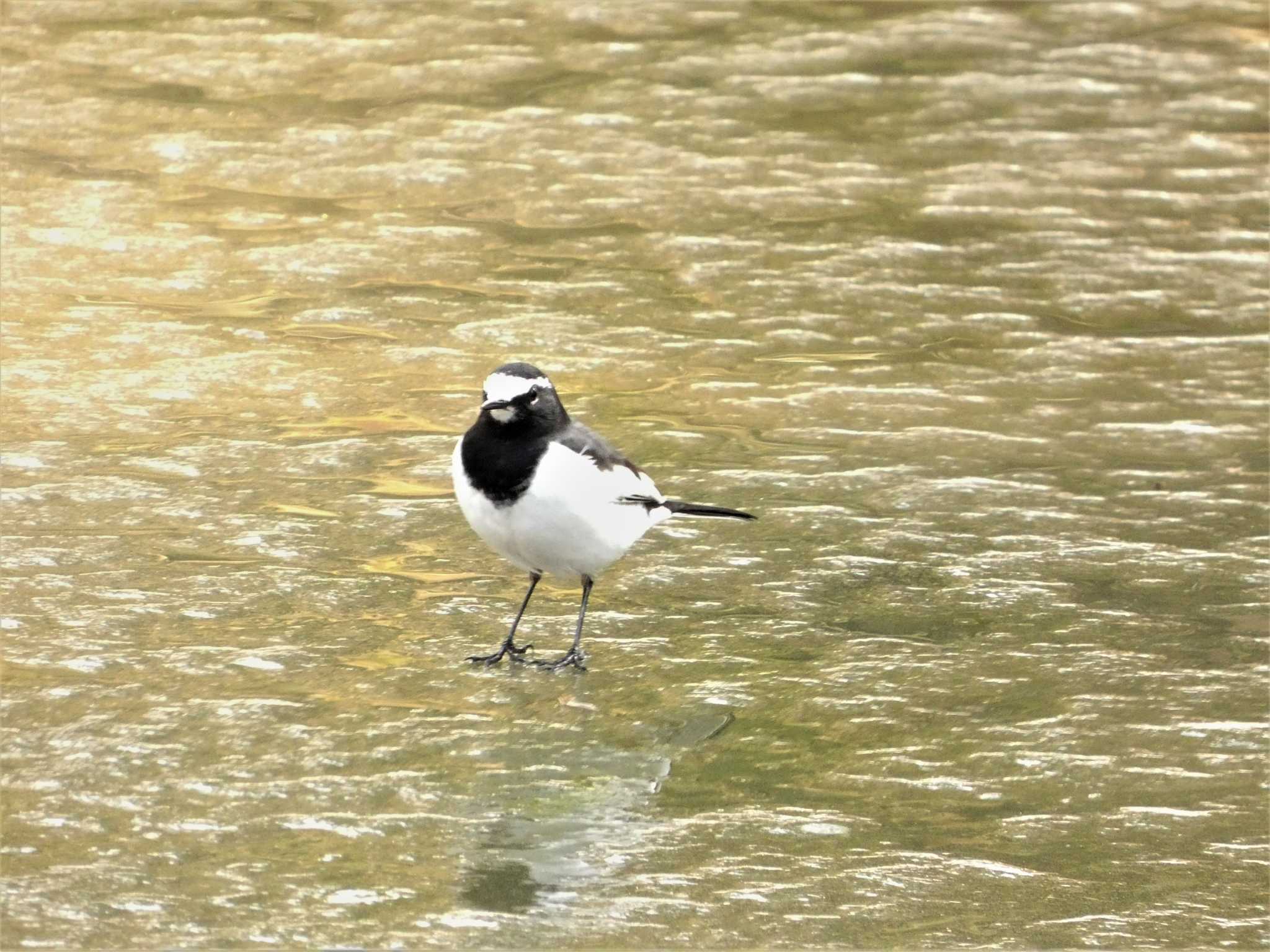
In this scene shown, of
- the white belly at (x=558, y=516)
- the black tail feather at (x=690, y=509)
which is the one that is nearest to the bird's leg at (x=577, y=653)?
the white belly at (x=558, y=516)

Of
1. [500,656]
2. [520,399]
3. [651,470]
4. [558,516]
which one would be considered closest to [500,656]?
[500,656]

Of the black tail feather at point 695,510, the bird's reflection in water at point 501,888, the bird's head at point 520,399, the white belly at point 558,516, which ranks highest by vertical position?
the bird's head at point 520,399

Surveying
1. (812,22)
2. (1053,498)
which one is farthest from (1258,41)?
(1053,498)

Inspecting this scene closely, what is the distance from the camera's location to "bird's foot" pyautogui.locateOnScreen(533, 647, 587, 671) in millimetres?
5398

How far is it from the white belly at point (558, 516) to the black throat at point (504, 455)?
2 cm

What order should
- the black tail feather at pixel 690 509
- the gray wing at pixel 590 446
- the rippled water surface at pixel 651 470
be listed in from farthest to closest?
the black tail feather at pixel 690 509 → the gray wing at pixel 590 446 → the rippled water surface at pixel 651 470

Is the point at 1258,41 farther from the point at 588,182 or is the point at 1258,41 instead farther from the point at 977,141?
the point at 588,182

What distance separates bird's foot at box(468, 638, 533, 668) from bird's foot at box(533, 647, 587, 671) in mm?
71

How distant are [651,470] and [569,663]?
1552mm

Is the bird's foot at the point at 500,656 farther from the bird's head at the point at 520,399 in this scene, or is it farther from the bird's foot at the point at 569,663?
the bird's head at the point at 520,399

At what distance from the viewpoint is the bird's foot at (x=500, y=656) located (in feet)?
17.7

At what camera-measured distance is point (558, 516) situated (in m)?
5.23

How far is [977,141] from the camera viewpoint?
1070 cm

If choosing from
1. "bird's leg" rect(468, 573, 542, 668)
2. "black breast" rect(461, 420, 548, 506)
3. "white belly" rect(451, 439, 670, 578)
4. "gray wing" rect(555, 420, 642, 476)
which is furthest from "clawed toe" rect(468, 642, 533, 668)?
"gray wing" rect(555, 420, 642, 476)
